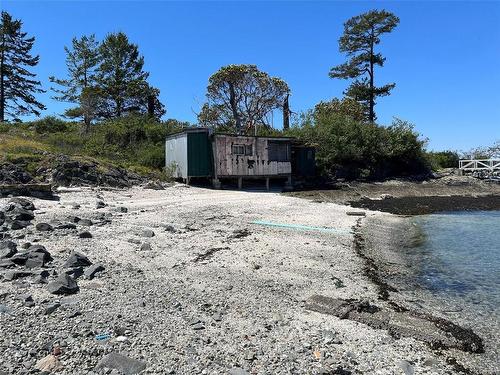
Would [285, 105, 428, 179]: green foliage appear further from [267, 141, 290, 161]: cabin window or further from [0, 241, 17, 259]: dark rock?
[0, 241, 17, 259]: dark rock

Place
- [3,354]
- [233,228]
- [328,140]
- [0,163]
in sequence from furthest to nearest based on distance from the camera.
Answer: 1. [328,140]
2. [0,163]
3. [233,228]
4. [3,354]

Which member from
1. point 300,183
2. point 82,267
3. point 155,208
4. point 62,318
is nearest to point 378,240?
point 155,208

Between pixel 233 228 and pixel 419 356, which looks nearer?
pixel 419 356

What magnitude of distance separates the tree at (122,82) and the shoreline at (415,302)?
33.4 m

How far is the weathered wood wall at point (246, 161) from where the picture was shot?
24328mm

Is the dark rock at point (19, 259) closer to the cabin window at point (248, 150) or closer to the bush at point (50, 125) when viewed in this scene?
the cabin window at point (248, 150)

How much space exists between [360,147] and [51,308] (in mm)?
29539

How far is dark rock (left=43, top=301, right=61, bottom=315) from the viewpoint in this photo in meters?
5.15

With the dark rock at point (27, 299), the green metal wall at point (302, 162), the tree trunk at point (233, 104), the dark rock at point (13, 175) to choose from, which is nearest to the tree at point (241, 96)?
the tree trunk at point (233, 104)

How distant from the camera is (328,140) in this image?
30.9 meters

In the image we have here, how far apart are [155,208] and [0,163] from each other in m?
8.80

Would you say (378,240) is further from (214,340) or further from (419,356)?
(214,340)

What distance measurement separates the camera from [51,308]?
5.22m

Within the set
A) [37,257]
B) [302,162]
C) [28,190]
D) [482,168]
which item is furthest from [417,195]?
[37,257]
